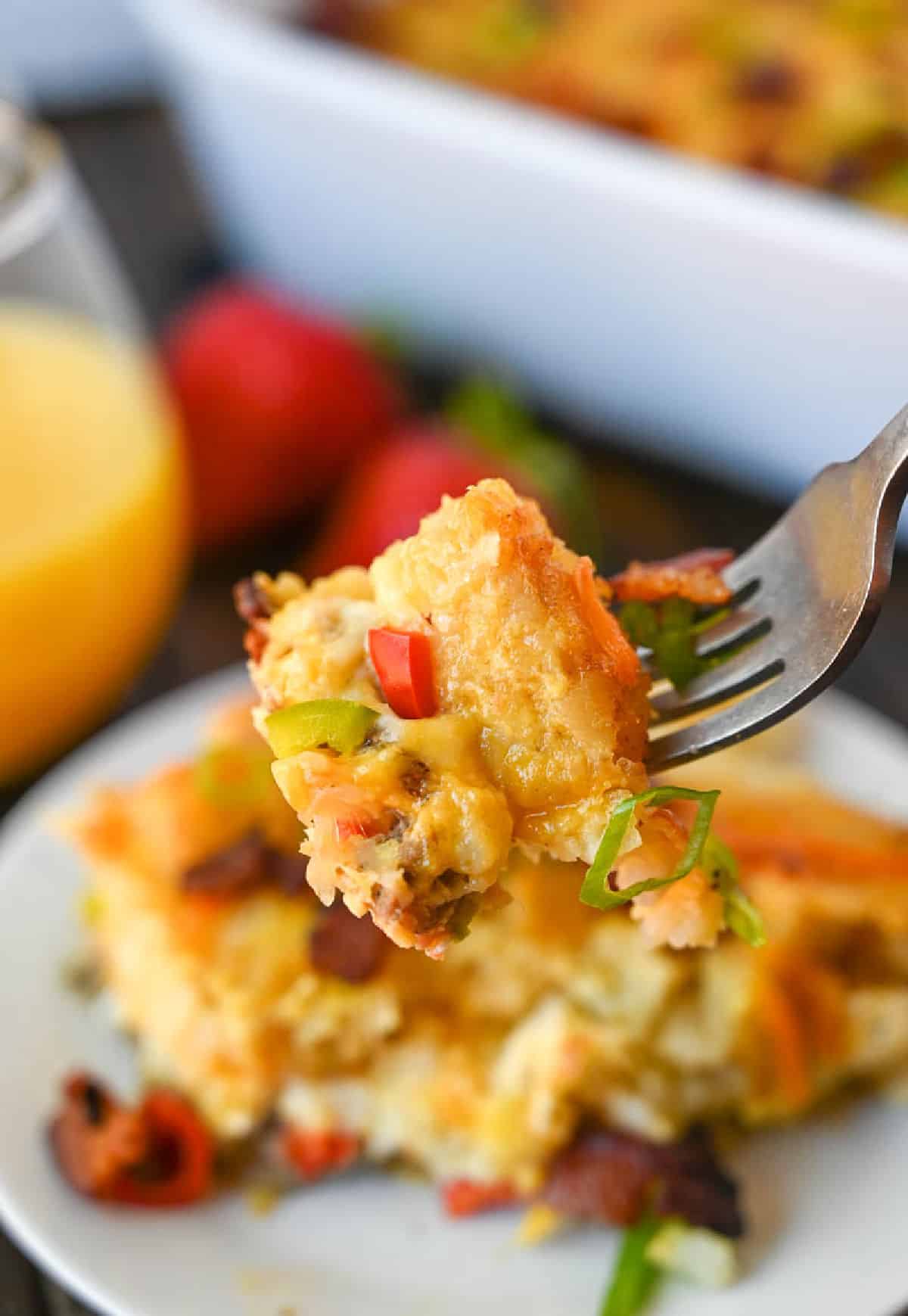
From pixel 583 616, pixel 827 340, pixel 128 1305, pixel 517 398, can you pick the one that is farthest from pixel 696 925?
pixel 517 398

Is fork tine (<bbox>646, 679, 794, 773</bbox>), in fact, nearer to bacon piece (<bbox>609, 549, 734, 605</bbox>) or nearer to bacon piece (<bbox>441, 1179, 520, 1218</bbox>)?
bacon piece (<bbox>609, 549, 734, 605</bbox>)

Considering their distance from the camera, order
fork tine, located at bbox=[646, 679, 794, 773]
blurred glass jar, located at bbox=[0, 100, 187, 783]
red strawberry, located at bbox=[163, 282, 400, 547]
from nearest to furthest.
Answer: fork tine, located at bbox=[646, 679, 794, 773], blurred glass jar, located at bbox=[0, 100, 187, 783], red strawberry, located at bbox=[163, 282, 400, 547]

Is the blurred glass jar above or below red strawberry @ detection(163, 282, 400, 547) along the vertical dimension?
above

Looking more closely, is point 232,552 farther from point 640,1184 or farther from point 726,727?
point 726,727

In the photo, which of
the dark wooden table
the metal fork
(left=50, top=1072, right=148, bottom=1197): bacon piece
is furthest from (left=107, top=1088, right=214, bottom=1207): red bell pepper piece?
the metal fork

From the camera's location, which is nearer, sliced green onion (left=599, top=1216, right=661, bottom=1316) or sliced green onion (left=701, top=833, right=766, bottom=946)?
sliced green onion (left=701, top=833, right=766, bottom=946)

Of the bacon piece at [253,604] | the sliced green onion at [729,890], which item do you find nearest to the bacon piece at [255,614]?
the bacon piece at [253,604]

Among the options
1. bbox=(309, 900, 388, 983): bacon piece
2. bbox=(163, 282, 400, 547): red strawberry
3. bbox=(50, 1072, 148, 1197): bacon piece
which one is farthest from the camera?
bbox=(163, 282, 400, 547): red strawberry
